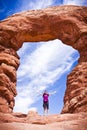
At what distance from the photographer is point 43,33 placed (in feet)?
98.5

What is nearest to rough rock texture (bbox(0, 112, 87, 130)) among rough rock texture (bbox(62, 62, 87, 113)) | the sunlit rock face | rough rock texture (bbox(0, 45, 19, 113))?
rough rock texture (bbox(62, 62, 87, 113))

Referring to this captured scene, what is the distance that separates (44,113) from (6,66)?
6576 millimetres

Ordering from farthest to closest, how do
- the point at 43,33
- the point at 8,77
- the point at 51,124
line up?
the point at 43,33, the point at 8,77, the point at 51,124

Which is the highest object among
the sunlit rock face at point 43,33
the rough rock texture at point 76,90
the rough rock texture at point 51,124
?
the sunlit rock face at point 43,33

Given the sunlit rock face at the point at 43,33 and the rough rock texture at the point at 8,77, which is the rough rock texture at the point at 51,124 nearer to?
the rough rock texture at the point at 8,77

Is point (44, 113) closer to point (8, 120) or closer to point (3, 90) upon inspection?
point (3, 90)

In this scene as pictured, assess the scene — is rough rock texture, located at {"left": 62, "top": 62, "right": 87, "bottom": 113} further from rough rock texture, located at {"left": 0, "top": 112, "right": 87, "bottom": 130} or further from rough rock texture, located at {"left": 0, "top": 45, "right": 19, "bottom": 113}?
rough rock texture, located at {"left": 0, "top": 45, "right": 19, "bottom": 113}

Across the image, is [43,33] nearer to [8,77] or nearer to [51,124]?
[8,77]

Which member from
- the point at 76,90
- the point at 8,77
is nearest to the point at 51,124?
the point at 76,90

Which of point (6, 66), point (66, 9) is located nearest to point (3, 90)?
point (6, 66)

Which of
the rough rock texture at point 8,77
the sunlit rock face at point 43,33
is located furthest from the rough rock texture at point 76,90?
the rough rock texture at point 8,77

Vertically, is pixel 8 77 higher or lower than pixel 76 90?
higher

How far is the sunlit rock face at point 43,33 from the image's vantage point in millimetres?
25781

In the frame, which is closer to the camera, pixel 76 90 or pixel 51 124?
pixel 51 124
